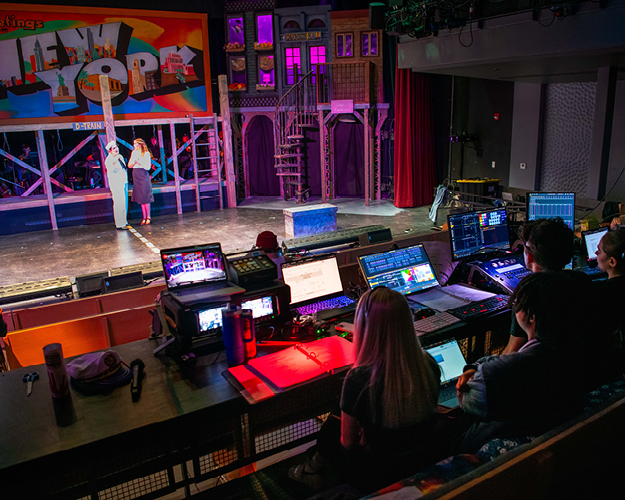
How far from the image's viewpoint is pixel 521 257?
14.1 feet

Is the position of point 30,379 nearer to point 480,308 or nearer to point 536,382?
point 536,382

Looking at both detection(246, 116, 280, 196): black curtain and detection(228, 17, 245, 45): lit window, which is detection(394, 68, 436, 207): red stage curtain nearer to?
detection(246, 116, 280, 196): black curtain

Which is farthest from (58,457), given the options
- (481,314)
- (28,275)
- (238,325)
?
(28,275)

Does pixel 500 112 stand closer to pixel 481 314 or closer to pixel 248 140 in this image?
pixel 248 140

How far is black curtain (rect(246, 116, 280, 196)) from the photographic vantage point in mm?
14578

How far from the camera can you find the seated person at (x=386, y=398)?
192cm

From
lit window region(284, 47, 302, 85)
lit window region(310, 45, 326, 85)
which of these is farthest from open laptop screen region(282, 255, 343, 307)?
lit window region(284, 47, 302, 85)

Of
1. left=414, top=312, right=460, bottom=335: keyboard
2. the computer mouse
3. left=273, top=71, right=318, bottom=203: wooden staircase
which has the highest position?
left=273, top=71, right=318, bottom=203: wooden staircase

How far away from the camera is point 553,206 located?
4.87m

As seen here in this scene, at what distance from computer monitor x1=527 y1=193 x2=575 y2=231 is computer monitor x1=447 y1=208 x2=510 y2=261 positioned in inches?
24.8

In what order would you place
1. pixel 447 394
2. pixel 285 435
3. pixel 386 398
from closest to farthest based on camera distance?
pixel 386 398 → pixel 285 435 → pixel 447 394

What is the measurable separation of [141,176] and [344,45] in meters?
Result: 6.39

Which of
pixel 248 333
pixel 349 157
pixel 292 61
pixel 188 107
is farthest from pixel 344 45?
pixel 248 333

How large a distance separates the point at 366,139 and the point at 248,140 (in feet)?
12.7
